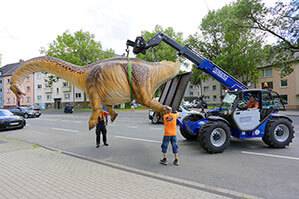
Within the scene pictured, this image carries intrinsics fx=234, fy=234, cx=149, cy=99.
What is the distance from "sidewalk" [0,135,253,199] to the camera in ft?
14.4

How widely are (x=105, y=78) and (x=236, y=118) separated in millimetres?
4495

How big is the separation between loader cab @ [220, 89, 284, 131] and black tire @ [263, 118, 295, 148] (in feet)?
1.15

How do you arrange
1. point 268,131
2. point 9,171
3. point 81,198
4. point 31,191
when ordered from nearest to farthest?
point 81,198 < point 31,191 < point 9,171 < point 268,131

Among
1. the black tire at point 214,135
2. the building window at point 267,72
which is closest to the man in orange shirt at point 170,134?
the black tire at point 214,135

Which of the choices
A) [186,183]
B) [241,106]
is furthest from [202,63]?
[186,183]

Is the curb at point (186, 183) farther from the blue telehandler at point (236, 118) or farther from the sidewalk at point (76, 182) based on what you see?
the blue telehandler at point (236, 118)

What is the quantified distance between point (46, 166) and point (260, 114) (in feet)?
23.0

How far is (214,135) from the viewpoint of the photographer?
7.52m

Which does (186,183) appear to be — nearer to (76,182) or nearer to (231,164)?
(231,164)

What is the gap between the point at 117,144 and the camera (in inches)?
390

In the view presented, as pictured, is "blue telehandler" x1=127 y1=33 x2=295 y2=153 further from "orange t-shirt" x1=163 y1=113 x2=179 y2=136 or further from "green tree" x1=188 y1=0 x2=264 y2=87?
"green tree" x1=188 y1=0 x2=264 y2=87

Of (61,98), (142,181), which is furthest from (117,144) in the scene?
(61,98)

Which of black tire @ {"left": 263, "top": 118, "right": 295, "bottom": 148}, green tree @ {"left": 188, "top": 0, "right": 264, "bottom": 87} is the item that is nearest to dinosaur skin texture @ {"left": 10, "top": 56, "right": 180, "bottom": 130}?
black tire @ {"left": 263, "top": 118, "right": 295, "bottom": 148}

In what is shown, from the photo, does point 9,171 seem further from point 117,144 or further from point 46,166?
point 117,144
